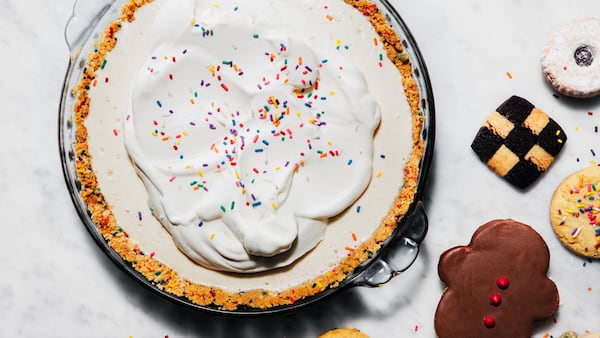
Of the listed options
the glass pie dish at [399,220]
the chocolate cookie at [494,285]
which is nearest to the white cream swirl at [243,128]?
the glass pie dish at [399,220]

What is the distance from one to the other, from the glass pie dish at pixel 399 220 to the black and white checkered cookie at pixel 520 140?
304mm

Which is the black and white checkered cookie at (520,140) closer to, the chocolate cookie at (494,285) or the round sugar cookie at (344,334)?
the chocolate cookie at (494,285)

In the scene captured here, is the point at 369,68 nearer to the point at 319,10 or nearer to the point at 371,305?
the point at 319,10

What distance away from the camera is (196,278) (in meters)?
2.38

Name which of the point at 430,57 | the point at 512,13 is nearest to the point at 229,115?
the point at 430,57

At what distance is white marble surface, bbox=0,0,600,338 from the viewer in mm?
2633

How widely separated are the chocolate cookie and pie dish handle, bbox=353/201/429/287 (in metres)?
0.18

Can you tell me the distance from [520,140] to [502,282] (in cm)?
49

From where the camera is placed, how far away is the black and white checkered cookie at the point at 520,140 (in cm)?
255

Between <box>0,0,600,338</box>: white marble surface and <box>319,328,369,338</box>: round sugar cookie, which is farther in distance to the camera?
<box>0,0,600,338</box>: white marble surface

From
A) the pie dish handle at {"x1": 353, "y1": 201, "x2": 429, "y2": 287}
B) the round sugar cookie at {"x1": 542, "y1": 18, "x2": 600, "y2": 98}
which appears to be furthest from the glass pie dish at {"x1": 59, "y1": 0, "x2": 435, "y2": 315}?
the round sugar cookie at {"x1": 542, "y1": 18, "x2": 600, "y2": 98}

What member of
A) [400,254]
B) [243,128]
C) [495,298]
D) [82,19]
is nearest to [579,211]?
[495,298]

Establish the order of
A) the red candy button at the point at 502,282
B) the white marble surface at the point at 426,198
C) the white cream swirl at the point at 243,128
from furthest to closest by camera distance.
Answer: the white marble surface at the point at 426,198, the red candy button at the point at 502,282, the white cream swirl at the point at 243,128

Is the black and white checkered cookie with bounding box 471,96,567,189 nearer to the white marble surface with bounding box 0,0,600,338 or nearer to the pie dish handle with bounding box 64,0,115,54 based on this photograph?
the white marble surface with bounding box 0,0,600,338
